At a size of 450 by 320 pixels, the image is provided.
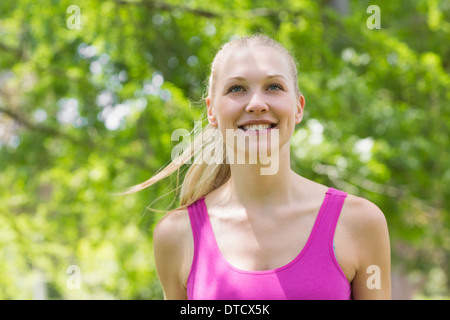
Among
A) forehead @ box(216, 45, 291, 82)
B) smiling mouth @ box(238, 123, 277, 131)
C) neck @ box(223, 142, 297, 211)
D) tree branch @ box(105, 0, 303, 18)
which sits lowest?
neck @ box(223, 142, 297, 211)

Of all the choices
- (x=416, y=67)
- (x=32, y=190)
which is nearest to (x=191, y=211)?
(x=416, y=67)

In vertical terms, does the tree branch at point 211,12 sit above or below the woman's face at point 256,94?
above

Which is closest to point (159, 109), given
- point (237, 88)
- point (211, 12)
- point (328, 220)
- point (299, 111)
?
point (211, 12)

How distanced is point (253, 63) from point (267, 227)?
1.47 ft

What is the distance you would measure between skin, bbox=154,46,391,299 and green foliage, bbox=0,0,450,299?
2709 millimetres

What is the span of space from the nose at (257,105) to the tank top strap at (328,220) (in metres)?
0.30

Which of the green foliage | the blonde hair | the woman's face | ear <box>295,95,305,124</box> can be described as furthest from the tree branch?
the woman's face

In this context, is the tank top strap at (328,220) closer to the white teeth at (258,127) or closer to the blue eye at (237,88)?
the white teeth at (258,127)

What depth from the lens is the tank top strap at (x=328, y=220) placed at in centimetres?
147

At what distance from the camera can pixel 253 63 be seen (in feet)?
5.05

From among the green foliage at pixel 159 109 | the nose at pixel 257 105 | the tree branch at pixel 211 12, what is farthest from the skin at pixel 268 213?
the tree branch at pixel 211 12

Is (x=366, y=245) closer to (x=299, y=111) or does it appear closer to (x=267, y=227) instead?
(x=267, y=227)

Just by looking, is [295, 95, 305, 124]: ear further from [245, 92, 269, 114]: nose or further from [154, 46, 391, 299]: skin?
[245, 92, 269, 114]: nose

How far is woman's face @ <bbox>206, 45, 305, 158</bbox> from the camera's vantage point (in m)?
1.50
